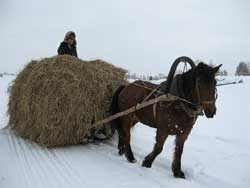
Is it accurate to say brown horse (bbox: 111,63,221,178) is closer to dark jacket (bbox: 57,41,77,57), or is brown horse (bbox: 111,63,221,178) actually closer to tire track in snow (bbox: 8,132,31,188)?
tire track in snow (bbox: 8,132,31,188)

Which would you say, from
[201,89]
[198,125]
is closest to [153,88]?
[201,89]

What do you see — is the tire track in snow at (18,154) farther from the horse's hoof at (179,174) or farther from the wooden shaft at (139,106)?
the horse's hoof at (179,174)

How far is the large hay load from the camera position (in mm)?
5629

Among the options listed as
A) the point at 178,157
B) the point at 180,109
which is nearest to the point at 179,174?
the point at 178,157

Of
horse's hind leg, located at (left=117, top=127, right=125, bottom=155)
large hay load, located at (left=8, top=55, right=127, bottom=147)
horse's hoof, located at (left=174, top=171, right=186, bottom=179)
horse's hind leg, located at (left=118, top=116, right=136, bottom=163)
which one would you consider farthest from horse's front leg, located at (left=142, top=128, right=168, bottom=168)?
large hay load, located at (left=8, top=55, right=127, bottom=147)

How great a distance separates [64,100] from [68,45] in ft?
6.72

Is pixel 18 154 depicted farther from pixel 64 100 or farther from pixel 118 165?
pixel 118 165

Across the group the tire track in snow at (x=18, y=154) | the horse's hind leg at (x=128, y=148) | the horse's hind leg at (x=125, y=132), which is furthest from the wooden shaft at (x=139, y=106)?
the tire track in snow at (x=18, y=154)

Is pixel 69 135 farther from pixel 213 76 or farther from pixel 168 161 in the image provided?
pixel 213 76

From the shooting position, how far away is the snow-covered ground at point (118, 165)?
412cm

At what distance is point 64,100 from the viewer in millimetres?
5660

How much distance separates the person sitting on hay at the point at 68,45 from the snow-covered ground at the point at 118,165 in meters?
2.27

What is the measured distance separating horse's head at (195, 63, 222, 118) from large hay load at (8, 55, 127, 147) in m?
2.44

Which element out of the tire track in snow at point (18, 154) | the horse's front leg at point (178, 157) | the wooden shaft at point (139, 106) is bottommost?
the tire track in snow at point (18, 154)
